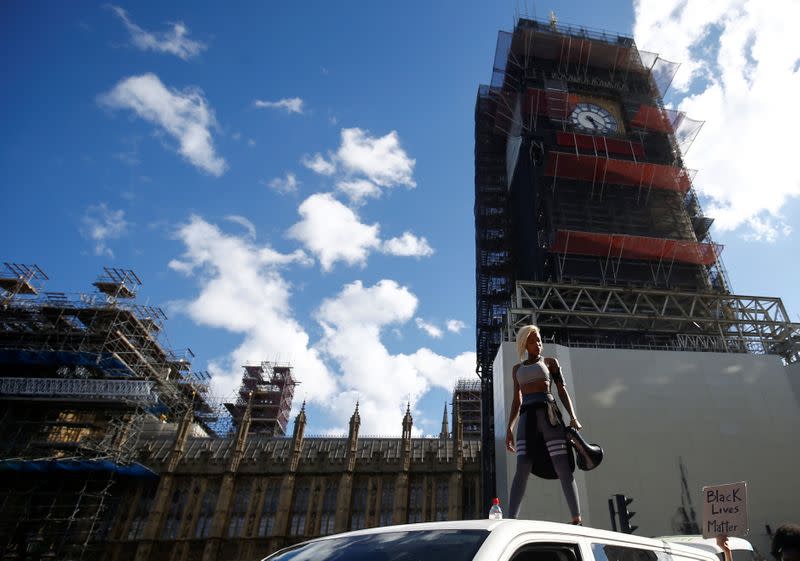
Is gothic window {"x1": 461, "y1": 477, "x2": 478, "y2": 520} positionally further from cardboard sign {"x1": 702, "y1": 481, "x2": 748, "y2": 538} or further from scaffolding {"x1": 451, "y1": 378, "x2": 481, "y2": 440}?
cardboard sign {"x1": 702, "y1": 481, "x2": 748, "y2": 538}

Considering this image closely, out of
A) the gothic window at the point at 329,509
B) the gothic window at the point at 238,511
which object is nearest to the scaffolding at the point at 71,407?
the gothic window at the point at 238,511

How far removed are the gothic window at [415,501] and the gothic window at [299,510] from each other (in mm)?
7336

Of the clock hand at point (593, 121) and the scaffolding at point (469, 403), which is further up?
the clock hand at point (593, 121)

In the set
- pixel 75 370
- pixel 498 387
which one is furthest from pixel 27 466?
pixel 498 387

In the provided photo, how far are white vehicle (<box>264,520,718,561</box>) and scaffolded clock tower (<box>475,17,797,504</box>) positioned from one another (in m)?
17.2

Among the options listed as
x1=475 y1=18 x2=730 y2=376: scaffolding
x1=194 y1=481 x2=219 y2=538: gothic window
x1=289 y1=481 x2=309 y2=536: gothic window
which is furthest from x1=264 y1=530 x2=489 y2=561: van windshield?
x1=194 y1=481 x2=219 y2=538: gothic window

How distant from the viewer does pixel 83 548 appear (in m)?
30.9

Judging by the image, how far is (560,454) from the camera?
523 centimetres

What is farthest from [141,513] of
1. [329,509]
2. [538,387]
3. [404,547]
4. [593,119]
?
[593,119]

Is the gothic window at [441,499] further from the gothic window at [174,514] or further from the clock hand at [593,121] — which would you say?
the clock hand at [593,121]

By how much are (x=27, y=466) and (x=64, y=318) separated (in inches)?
481

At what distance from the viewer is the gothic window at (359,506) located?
33.3 meters

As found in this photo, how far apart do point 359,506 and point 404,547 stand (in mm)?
34568

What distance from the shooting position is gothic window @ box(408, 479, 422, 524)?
33.5 meters
